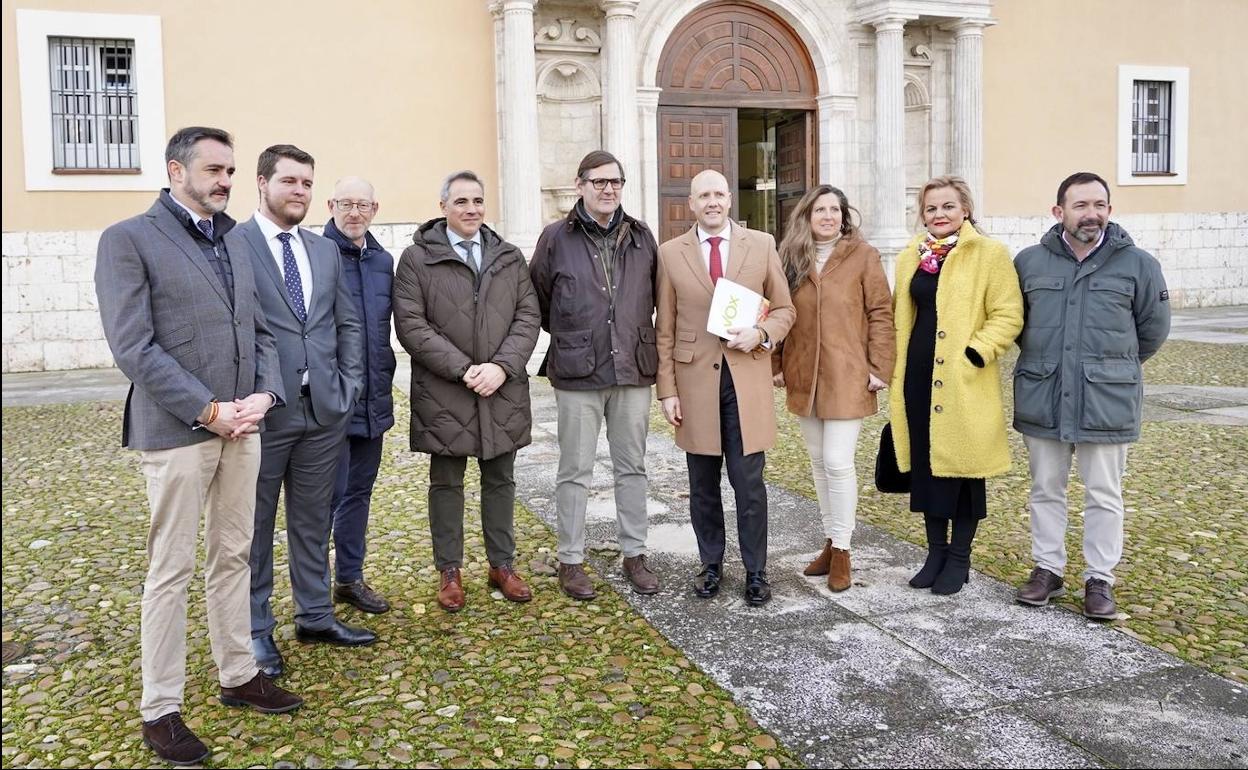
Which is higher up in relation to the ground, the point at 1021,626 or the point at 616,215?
the point at 616,215

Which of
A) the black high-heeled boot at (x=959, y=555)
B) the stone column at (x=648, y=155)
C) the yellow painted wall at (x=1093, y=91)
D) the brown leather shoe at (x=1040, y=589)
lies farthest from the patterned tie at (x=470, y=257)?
the yellow painted wall at (x=1093, y=91)

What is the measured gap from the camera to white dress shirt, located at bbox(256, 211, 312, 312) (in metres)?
3.84

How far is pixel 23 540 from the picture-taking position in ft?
18.8

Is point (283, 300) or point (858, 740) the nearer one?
point (858, 740)

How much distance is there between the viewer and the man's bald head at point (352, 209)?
441 cm

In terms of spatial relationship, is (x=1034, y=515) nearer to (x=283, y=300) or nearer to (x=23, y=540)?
(x=283, y=300)

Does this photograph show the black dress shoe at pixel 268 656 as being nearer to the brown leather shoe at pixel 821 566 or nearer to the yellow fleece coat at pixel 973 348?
the brown leather shoe at pixel 821 566

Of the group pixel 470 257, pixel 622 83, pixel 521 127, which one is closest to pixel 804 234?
pixel 470 257

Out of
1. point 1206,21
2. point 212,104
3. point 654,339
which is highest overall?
point 1206,21

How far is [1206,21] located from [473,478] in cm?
1776

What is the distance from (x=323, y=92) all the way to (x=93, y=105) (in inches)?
109

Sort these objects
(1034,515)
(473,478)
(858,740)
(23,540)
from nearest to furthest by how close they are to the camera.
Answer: (858,740), (1034,515), (23,540), (473,478)

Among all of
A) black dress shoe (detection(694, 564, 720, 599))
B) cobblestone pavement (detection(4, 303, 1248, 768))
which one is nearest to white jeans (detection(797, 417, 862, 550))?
cobblestone pavement (detection(4, 303, 1248, 768))

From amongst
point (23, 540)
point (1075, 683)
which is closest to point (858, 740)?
point (1075, 683)
